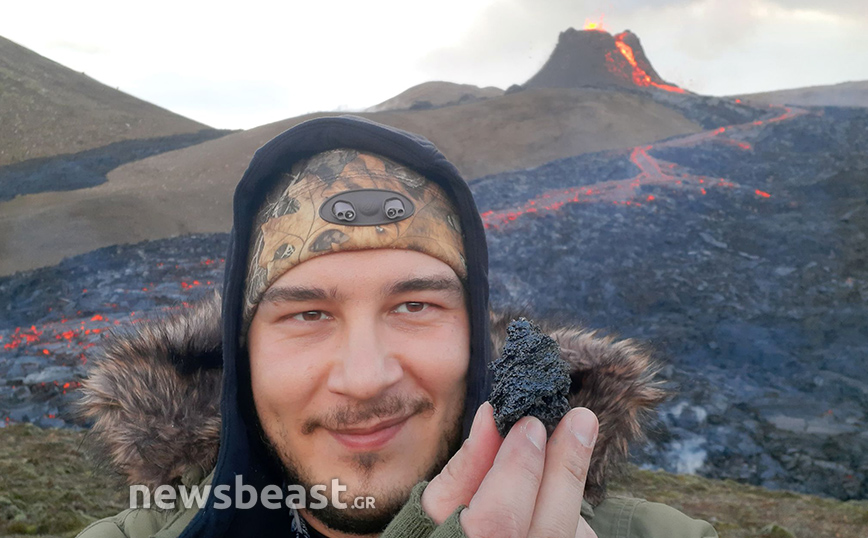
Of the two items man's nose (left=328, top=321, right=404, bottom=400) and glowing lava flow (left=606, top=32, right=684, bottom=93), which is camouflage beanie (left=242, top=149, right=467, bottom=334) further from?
glowing lava flow (left=606, top=32, right=684, bottom=93)

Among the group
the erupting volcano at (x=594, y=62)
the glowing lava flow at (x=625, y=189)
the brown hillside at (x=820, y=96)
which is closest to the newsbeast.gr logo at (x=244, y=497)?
the glowing lava flow at (x=625, y=189)

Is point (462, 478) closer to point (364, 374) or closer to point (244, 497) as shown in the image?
point (364, 374)

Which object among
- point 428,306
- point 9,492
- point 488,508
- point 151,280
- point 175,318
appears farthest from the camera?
point 151,280

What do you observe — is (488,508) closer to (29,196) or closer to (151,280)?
(151,280)

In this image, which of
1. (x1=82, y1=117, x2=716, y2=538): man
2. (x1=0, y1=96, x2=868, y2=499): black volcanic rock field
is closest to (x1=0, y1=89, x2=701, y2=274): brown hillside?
(x1=0, y1=96, x2=868, y2=499): black volcanic rock field

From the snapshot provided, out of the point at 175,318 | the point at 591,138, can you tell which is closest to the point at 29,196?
the point at 175,318

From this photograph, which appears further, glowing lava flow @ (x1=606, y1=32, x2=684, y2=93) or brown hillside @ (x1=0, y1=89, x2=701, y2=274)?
glowing lava flow @ (x1=606, y1=32, x2=684, y2=93)
